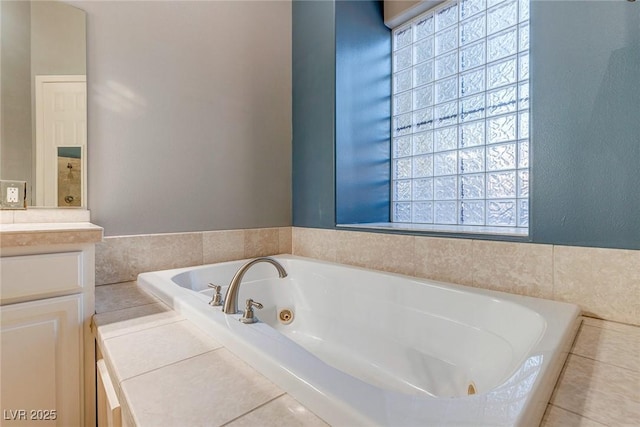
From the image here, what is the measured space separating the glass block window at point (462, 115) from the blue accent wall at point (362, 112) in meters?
0.09

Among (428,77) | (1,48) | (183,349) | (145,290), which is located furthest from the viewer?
(428,77)

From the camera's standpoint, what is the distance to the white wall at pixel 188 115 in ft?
4.77

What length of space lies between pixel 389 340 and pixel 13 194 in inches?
65.5

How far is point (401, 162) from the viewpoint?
2.09m

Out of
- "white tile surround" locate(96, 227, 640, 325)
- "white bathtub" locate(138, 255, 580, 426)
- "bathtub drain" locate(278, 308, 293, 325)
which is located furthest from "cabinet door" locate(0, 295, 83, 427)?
"bathtub drain" locate(278, 308, 293, 325)

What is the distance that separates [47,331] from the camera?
0.96 meters

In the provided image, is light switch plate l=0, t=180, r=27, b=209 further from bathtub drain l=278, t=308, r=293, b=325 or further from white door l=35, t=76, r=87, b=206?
bathtub drain l=278, t=308, r=293, b=325

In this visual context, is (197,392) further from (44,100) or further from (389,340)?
(44,100)

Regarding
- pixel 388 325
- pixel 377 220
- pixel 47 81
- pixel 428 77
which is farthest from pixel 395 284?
pixel 47 81

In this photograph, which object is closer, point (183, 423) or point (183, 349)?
point (183, 423)

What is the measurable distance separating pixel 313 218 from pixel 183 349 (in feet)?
4.30

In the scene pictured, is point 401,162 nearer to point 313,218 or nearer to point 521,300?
point 313,218

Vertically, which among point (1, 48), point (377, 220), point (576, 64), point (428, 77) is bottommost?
point (377, 220)

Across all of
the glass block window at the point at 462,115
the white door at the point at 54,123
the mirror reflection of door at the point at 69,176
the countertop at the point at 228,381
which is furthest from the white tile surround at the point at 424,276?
the glass block window at the point at 462,115
